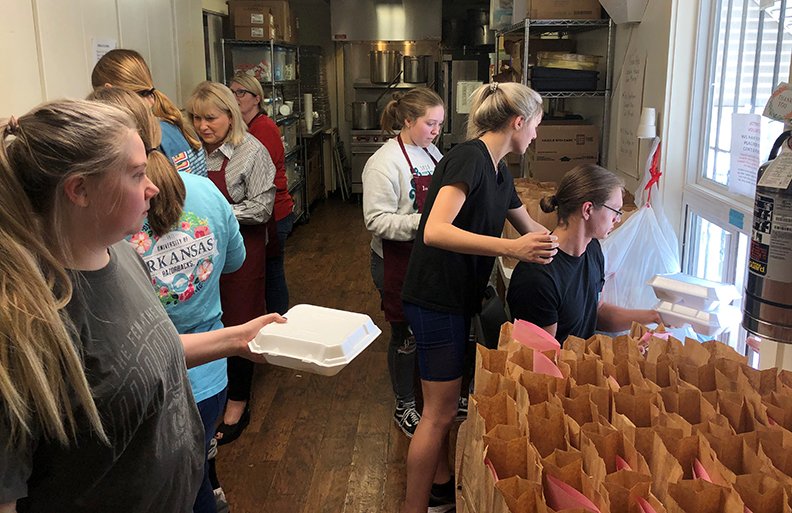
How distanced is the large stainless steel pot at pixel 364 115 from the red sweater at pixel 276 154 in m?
5.09

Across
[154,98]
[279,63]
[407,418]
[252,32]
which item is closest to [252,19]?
[252,32]

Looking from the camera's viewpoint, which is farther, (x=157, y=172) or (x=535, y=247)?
(x=535, y=247)

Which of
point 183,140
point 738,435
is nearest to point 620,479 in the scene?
point 738,435

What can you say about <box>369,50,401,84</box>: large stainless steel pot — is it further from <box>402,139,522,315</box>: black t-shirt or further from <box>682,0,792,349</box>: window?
<box>402,139,522,315</box>: black t-shirt

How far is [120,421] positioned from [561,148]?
9.62 feet

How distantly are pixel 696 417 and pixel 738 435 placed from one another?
12 centimetres

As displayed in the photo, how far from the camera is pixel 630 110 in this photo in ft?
10.3

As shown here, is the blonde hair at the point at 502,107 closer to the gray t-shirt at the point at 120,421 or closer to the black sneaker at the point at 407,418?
the gray t-shirt at the point at 120,421

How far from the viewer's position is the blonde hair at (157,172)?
1.58 m

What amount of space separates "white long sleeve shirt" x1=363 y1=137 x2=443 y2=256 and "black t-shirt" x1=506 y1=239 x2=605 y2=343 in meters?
0.82

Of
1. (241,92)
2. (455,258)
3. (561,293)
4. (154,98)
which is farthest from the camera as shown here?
(241,92)

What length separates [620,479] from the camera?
875 millimetres

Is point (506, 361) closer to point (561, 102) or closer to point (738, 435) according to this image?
point (738, 435)

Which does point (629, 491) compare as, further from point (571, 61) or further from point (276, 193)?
point (571, 61)
